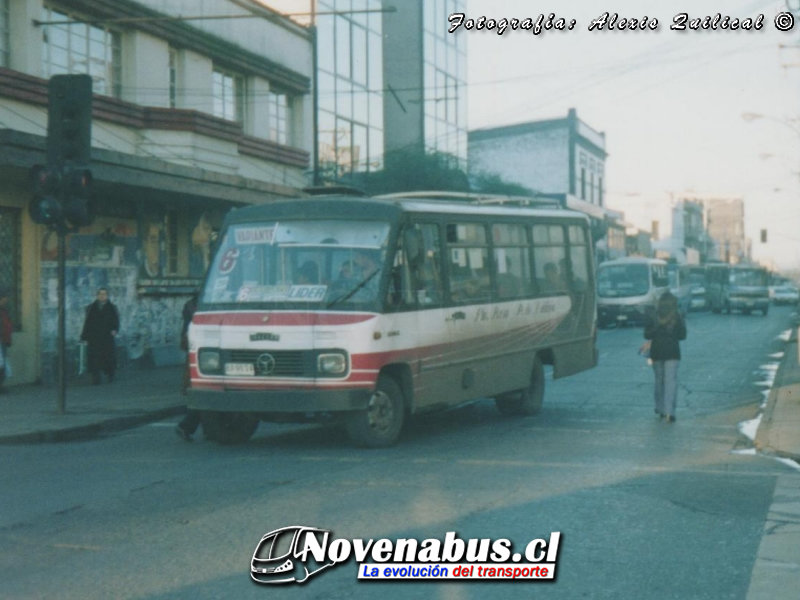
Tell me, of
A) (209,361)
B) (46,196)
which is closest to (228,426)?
(209,361)

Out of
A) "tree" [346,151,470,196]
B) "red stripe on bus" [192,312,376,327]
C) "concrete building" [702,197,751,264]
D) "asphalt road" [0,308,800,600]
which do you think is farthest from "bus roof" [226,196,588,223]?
"concrete building" [702,197,751,264]

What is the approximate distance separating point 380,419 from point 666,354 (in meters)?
4.39

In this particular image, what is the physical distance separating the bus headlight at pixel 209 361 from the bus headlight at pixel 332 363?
1.13 meters

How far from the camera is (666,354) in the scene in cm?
1518

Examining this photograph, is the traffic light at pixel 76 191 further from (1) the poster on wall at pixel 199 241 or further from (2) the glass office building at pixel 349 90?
(2) the glass office building at pixel 349 90

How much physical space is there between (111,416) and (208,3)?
513 inches

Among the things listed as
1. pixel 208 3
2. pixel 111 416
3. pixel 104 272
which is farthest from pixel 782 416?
pixel 208 3

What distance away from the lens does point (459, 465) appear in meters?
11.3

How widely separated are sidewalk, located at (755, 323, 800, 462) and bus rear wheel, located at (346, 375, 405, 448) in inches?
147

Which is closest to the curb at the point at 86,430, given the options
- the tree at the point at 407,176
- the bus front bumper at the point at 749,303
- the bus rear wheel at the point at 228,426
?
the bus rear wheel at the point at 228,426

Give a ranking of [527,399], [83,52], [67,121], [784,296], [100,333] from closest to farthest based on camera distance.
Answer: [67,121] < [527,399] < [100,333] < [83,52] < [784,296]

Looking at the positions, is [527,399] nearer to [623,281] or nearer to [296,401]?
[296,401]

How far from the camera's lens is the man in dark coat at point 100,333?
21247 millimetres

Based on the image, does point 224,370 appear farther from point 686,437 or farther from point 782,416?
point 782,416
